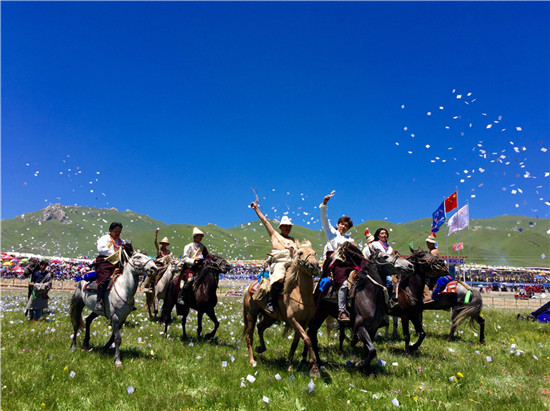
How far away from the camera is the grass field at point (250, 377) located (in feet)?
21.9

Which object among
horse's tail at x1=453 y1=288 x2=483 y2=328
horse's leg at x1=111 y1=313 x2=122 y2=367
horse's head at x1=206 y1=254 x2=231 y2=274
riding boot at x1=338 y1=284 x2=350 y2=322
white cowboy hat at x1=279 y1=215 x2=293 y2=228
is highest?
white cowboy hat at x1=279 y1=215 x2=293 y2=228

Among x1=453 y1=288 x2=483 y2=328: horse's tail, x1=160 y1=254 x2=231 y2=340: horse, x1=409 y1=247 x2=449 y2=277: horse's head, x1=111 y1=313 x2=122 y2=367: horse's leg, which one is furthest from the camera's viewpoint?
x1=453 y1=288 x2=483 y2=328: horse's tail

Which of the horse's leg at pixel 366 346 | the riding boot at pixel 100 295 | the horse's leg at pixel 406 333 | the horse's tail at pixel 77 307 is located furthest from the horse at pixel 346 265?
the horse's tail at pixel 77 307

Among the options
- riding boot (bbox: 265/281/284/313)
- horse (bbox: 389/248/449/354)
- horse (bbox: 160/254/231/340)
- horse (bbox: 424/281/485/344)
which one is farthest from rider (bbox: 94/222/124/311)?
horse (bbox: 424/281/485/344)

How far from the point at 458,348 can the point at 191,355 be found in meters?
8.20

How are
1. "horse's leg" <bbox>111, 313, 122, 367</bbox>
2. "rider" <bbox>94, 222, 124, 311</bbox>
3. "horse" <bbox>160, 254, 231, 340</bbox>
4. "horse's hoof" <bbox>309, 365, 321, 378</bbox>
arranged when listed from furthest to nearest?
Result: "horse" <bbox>160, 254, 231, 340</bbox> → "rider" <bbox>94, 222, 124, 311</bbox> → "horse's leg" <bbox>111, 313, 122, 367</bbox> → "horse's hoof" <bbox>309, 365, 321, 378</bbox>

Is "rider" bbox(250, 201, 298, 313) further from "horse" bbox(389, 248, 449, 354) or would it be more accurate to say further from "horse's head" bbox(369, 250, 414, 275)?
"horse" bbox(389, 248, 449, 354)

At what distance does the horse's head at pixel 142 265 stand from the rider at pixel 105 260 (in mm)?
567

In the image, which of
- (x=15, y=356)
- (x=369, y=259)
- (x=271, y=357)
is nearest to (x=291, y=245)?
(x=369, y=259)

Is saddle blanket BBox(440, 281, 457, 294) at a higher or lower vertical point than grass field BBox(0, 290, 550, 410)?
higher

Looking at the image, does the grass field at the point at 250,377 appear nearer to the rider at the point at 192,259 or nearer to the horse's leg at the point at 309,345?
the horse's leg at the point at 309,345

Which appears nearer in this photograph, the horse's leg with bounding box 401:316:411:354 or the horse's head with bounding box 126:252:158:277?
the horse's head with bounding box 126:252:158:277

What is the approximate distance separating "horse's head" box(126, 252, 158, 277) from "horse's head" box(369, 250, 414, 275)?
5638 millimetres

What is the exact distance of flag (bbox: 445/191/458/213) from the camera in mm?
29084
